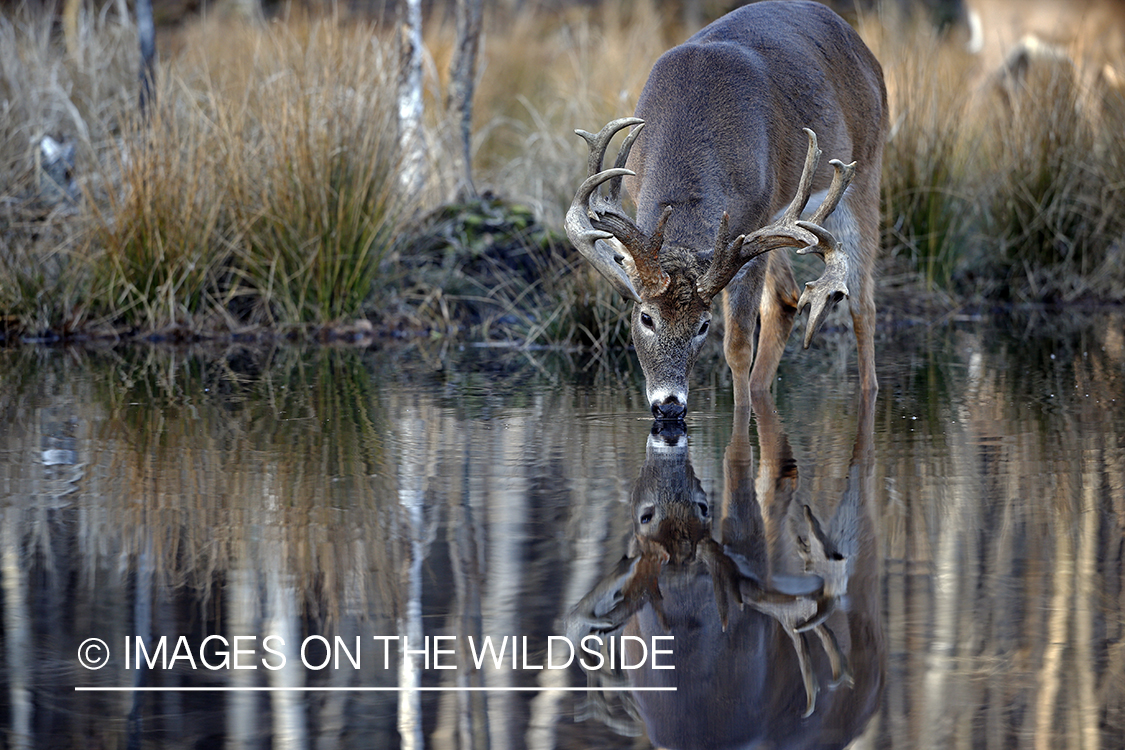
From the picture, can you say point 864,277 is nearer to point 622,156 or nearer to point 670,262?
point 622,156

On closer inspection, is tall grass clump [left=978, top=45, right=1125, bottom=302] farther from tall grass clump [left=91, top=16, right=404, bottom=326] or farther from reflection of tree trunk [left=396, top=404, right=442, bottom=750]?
reflection of tree trunk [left=396, top=404, right=442, bottom=750]

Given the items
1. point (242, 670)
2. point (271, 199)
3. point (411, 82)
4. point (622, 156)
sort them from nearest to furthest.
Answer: point (242, 670)
point (622, 156)
point (271, 199)
point (411, 82)

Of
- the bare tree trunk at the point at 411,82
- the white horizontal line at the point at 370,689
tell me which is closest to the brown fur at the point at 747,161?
the white horizontal line at the point at 370,689

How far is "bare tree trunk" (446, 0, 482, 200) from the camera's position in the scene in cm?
1100

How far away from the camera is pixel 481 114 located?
13.1 meters

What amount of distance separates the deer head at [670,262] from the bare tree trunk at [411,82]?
455 cm

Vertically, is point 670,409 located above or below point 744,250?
below

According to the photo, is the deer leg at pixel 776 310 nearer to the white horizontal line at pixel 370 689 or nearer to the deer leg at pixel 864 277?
the deer leg at pixel 864 277

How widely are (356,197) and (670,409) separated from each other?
148 inches

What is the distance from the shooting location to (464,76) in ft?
36.2

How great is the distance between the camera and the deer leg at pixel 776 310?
6.87 meters

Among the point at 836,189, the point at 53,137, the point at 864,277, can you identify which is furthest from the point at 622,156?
A: the point at 53,137

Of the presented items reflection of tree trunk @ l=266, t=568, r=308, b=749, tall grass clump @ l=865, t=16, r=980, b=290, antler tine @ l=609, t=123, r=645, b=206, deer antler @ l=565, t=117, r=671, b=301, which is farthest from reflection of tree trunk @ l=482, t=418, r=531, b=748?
tall grass clump @ l=865, t=16, r=980, b=290

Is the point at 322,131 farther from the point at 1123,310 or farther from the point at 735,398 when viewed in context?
the point at 1123,310
